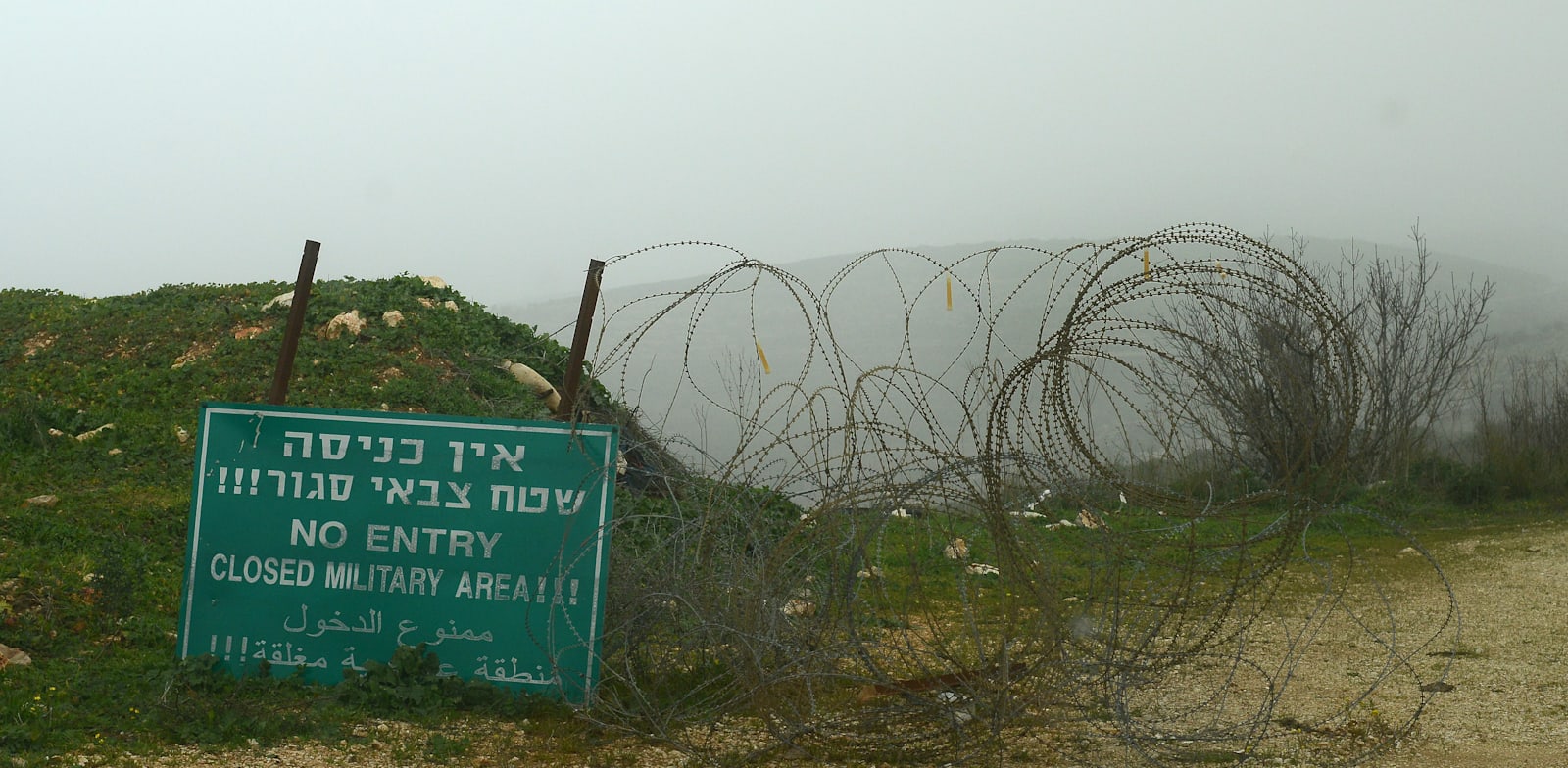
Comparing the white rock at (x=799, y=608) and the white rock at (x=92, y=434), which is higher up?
the white rock at (x=92, y=434)

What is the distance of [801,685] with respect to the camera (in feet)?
18.4

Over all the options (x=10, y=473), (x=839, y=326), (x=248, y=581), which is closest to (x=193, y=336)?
(x=10, y=473)

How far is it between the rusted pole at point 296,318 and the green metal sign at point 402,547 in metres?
1.55

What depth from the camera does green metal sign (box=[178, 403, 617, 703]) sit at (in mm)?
→ 5328

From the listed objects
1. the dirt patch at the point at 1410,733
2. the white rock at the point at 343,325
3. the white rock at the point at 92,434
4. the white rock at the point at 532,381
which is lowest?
the dirt patch at the point at 1410,733

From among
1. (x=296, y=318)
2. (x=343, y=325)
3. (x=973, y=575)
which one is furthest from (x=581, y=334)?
(x=343, y=325)

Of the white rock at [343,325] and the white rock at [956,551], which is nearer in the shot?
the white rock at [956,551]

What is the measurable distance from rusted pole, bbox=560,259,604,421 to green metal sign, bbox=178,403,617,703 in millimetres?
901

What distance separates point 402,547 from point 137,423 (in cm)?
783

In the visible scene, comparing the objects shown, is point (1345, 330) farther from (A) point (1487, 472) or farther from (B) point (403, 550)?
(A) point (1487, 472)

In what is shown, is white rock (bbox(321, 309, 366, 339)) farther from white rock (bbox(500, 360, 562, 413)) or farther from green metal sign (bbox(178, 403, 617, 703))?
green metal sign (bbox(178, 403, 617, 703))

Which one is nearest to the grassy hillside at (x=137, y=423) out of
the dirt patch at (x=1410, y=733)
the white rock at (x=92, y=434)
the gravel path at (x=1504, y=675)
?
the white rock at (x=92, y=434)

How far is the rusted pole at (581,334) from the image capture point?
6117 mm

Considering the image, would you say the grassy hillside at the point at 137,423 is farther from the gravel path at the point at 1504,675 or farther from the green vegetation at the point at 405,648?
the gravel path at the point at 1504,675
